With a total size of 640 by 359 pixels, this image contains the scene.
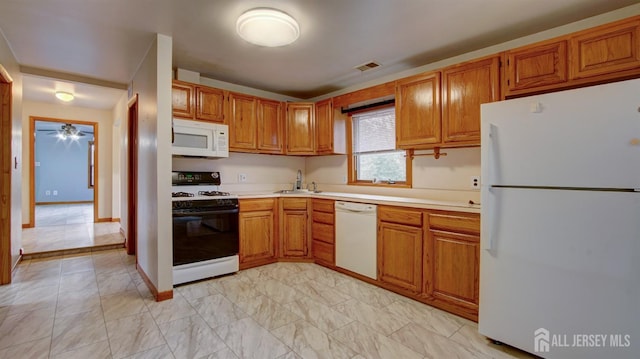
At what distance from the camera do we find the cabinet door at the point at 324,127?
3.98 m

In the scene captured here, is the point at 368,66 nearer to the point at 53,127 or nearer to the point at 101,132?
the point at 101,132


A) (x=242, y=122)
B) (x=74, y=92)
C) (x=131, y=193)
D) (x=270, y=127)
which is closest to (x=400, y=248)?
(x=270, y=127)

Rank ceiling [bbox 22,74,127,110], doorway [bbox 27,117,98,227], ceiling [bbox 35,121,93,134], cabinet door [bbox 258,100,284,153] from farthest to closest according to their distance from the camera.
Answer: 1. doorway [bbox 27,117,98,227]
2. ceiling [bbox 35,121,93,134]
3. ceiling [bbox 22,74,127,110]
4. cabinet door [bbox 258,100,284,153]

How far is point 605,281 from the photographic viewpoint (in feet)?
5.23

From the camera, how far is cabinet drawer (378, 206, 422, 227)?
2.69 m

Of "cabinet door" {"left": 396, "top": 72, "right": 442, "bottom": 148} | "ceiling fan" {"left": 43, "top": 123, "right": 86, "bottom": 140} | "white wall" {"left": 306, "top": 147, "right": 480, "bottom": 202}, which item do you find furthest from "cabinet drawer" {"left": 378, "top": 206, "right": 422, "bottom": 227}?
"ceiling fan" {"left": 43, "top": 123, "right": 86, "bottom": 140}

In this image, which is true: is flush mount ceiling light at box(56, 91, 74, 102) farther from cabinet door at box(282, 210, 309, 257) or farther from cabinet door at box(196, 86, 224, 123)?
cabinet door at box(282, 210, 309, 257)

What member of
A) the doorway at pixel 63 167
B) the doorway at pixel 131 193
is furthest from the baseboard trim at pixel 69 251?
the doorway at pixel 63 167

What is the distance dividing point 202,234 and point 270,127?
170 centimetres

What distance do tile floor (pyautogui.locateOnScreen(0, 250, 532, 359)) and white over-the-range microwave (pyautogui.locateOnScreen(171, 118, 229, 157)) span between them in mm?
1450

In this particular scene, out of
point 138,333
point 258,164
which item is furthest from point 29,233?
point 138,333

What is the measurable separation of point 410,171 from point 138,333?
2915mm

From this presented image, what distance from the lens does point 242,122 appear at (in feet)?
12.4

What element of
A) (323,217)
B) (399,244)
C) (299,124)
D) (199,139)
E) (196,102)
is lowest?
(399,244)
